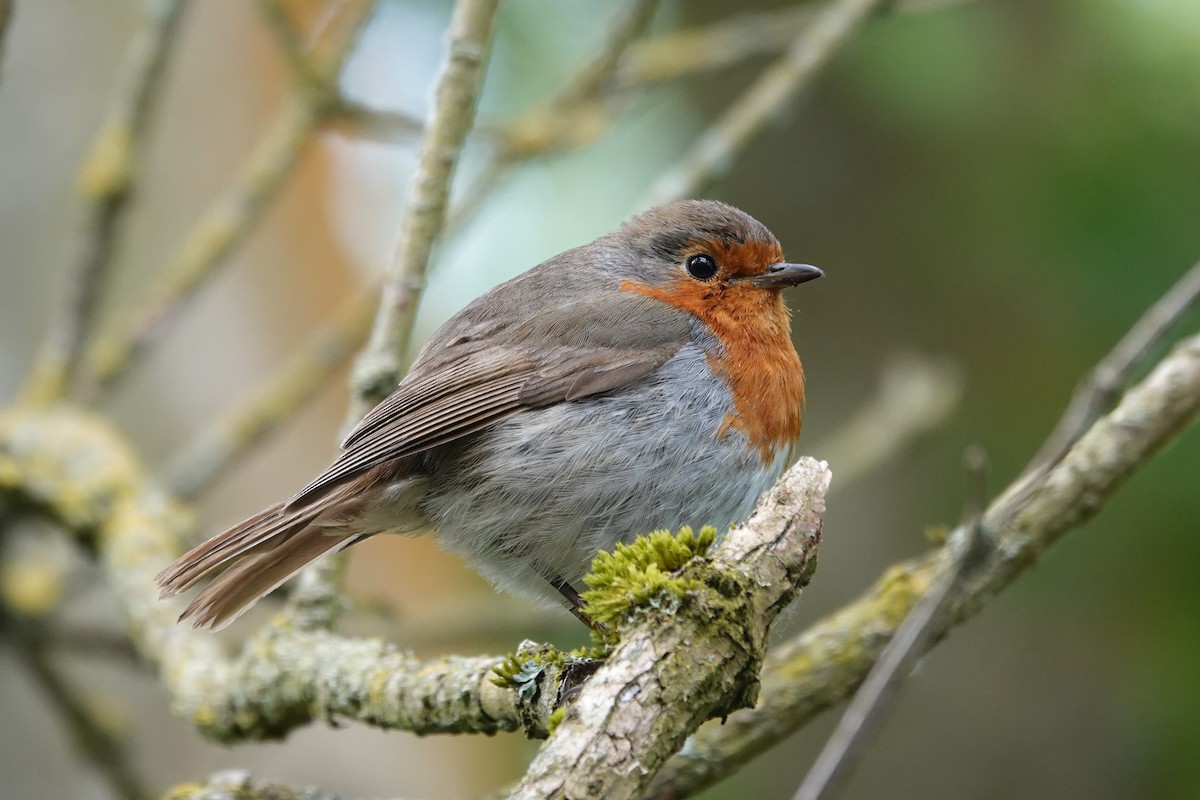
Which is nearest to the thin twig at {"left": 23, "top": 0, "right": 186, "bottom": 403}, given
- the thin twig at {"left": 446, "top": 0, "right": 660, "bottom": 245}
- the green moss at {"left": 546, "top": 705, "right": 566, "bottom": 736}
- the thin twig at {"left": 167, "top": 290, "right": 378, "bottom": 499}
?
the thin twig at {"left": 167, "top": 290, "right": 378, "bottom": 499}

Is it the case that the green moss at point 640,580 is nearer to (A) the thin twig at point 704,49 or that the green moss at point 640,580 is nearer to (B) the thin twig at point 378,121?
(B) the thin twig at point 378,121

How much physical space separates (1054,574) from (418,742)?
9.59 ft

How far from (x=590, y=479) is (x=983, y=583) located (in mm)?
1070

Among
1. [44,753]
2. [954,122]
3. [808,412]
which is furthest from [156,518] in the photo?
[954,122]

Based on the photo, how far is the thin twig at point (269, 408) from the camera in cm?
459

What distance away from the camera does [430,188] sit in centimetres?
351

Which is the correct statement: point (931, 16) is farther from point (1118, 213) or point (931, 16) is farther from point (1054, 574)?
point (1054, 574)

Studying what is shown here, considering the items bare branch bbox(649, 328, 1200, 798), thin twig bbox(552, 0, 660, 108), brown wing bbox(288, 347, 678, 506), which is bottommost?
bare branch bbox(649, 328, 1200, 798)

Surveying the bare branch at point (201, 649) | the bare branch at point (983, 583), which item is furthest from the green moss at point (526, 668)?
the bare branch at point (983, 583)

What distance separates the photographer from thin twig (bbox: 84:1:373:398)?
447cm

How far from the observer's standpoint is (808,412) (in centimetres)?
591

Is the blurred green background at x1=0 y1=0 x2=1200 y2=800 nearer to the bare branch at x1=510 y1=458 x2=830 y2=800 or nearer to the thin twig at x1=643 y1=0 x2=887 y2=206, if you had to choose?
the thin twig at x1=643 y1=0 x2=887 y2=206

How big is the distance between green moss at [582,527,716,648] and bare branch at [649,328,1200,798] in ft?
3.10

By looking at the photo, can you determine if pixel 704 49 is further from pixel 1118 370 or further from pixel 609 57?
pixel 1118 370
